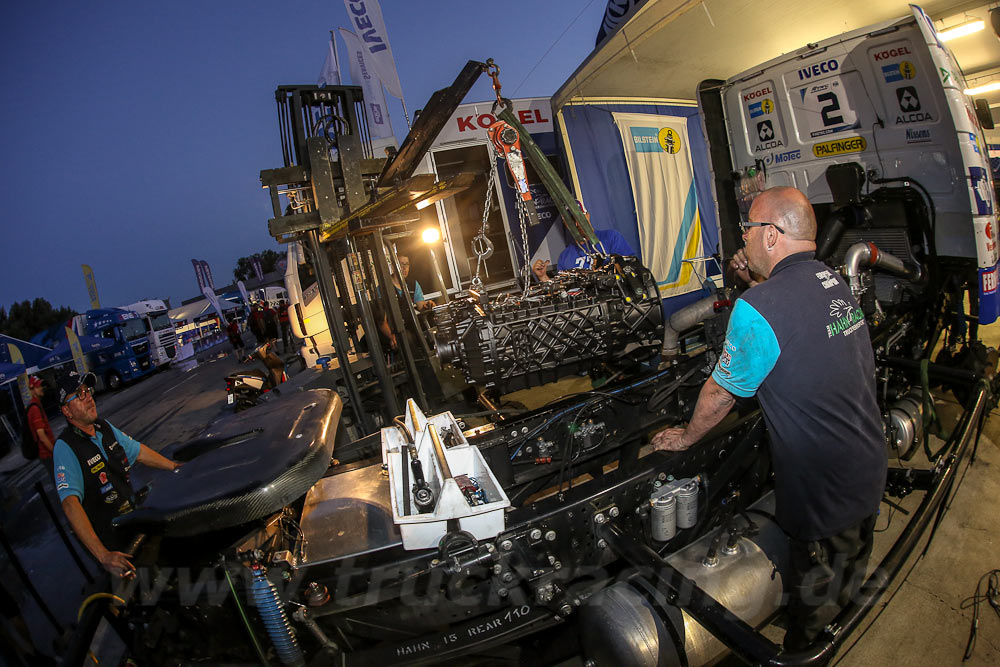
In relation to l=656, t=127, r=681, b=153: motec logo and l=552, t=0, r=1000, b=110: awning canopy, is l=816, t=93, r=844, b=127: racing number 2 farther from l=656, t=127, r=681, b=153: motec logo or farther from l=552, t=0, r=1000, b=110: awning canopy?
l=656, t=127, r=681, b=153: motec logo

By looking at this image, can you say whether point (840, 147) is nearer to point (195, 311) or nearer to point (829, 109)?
point (829, 109)

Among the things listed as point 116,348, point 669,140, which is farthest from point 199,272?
point 669,140

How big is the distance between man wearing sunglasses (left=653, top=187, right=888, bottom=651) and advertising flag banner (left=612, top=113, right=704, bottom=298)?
612 cm

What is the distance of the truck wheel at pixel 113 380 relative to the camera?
16312 mm

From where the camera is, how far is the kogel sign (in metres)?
8.00

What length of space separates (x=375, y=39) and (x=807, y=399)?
1015 cm

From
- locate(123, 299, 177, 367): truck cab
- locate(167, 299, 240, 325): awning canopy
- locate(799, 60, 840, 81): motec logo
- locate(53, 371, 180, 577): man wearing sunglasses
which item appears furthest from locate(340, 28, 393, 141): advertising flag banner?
locate(167, 299, 240, 325): awning canopy

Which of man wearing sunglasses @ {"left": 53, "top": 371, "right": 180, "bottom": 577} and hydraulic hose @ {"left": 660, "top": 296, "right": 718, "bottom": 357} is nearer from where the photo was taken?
man wearing sunglasses @ {"left": 53, "top": 371, "right": 180, "bottom": 577}

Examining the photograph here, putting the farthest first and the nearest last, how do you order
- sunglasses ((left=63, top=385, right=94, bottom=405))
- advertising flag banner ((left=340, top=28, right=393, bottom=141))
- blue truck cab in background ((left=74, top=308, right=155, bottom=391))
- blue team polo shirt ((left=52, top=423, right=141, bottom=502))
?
blue truck cab in background ((left=74, top=308, right=155, bottom=391)) → advertising flag banner ((left=340, top=28, right=393, bottom=141)) → sunglasses ((left=63, top=385, right=94, bottom=405)) → blue team polo shirt ((left=52, top=423, right=141, bottom=502))

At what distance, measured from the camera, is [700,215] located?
886 cm

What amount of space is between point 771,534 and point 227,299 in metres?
34.1

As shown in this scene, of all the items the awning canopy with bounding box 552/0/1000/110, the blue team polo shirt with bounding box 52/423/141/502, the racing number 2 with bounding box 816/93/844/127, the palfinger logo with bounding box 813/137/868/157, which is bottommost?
the blue team polo shirt with bounding box 52/423/141/502

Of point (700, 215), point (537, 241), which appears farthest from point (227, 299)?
point (700, 215)

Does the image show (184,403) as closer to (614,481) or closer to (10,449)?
(10,449)
